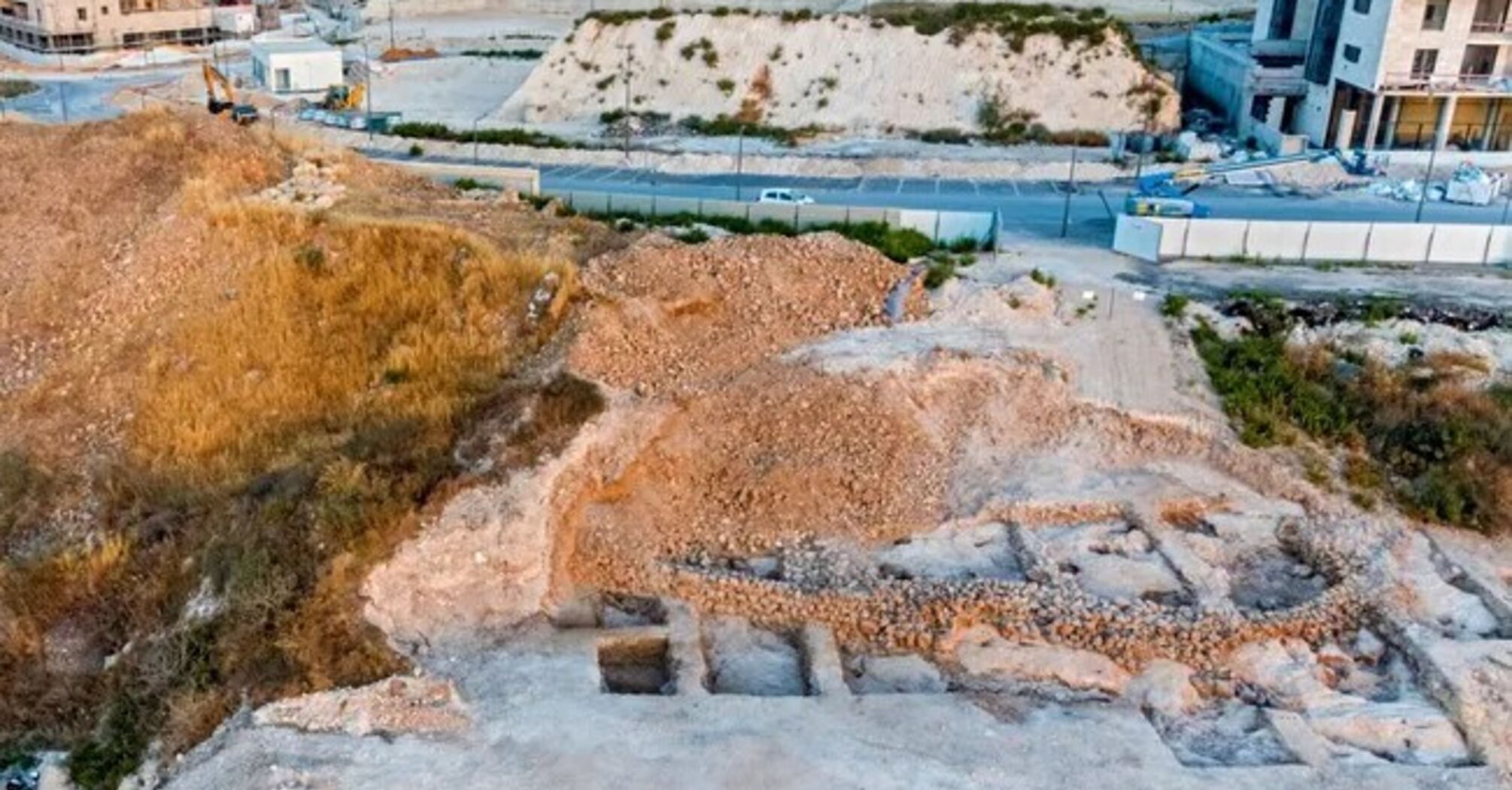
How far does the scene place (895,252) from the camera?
30.3 metres

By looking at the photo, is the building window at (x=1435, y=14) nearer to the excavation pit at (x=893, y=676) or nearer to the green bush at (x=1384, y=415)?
Answer: the green bush at (x=1384, y=415)

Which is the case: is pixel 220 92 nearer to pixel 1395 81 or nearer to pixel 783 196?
pixel 783 196

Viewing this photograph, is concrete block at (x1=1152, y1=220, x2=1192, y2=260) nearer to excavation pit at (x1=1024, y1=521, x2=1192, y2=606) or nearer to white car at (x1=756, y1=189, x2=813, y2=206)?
white car at (x1=756, y1=189, x2=813, y2=206)

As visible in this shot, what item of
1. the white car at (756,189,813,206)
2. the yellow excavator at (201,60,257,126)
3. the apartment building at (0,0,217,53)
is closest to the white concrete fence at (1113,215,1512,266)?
the white car at (756,189,813,206)

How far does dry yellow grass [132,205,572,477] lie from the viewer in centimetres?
2344

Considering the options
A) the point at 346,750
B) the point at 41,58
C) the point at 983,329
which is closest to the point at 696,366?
the point at 983,329

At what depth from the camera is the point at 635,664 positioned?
63.9 ft

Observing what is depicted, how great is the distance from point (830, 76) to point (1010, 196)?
15.7 metres

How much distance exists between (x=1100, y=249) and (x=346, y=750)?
2339 cm

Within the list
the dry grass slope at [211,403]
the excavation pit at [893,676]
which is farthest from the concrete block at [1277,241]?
the excavation pit at [893,676]

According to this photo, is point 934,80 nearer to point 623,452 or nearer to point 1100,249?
point 1100,249

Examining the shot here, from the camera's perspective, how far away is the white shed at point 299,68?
60625mm

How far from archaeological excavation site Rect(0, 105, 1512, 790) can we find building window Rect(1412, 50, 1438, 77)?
74.7ft

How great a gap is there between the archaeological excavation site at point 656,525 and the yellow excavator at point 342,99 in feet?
91.6
